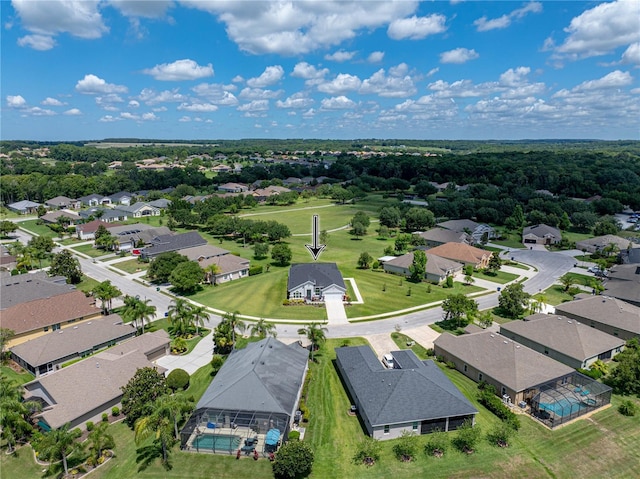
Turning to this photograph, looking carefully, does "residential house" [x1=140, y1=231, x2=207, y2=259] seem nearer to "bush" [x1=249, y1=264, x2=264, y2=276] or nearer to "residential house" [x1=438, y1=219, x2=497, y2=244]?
"bush" [x1=249, y1=264, x2=264, y2=276]

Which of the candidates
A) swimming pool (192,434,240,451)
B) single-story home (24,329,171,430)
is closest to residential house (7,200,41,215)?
single-story home (24,329,171,430)

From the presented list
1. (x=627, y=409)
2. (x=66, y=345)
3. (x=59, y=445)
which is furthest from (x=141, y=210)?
(x=627, y=409)

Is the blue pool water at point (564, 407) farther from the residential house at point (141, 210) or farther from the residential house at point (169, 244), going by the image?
the residential house at point (141, 210)

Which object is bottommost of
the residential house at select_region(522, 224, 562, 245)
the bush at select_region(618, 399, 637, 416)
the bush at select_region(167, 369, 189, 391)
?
the residential house at select_region(522, 224, 562, 245)

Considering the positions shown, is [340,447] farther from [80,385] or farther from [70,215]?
[70,215]

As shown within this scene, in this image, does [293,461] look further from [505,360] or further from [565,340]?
[565,340]

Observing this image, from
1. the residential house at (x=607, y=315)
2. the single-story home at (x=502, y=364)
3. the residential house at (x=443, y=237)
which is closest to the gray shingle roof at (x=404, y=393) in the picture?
the single-story home at (x=502, y=364)
